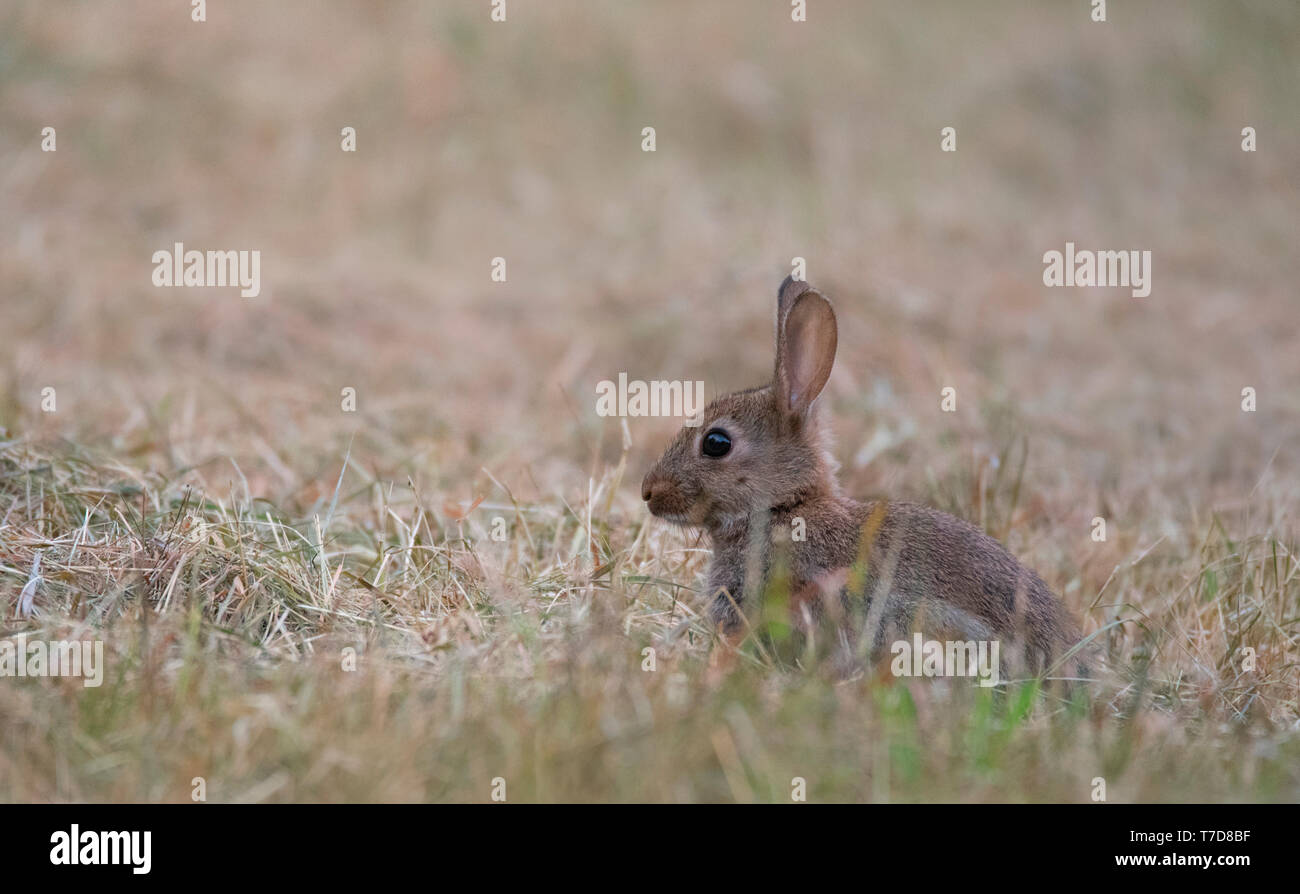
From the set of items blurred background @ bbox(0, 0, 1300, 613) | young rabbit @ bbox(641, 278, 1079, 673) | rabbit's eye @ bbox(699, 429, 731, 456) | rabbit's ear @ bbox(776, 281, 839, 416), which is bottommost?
young rabbit @ bbox(641, 278, 1079, 673)

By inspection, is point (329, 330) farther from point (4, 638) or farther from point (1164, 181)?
point (1164, 181)

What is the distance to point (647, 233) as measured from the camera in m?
10.6

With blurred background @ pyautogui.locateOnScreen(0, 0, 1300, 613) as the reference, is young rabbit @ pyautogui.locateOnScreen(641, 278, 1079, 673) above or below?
below

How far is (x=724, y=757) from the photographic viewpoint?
336cm

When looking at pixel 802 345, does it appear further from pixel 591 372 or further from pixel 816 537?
pixel 591 372

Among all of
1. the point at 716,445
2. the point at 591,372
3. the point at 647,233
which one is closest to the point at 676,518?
the point at 716,445

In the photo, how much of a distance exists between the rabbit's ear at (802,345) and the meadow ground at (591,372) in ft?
2.46

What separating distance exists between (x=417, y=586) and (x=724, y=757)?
153cm

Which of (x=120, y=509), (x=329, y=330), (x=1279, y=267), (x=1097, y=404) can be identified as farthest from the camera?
(x=1279, y=267)

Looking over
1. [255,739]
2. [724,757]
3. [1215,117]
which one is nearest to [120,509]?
[255,739]

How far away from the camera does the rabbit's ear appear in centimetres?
468

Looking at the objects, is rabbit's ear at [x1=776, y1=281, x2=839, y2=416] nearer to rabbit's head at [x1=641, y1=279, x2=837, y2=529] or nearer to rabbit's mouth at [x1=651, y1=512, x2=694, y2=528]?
rabbit's head at [x1=641, y1=279, x2=837, y2=529]

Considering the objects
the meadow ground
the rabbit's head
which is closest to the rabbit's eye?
the rabbit's head

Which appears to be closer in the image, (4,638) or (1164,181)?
(4,638)
